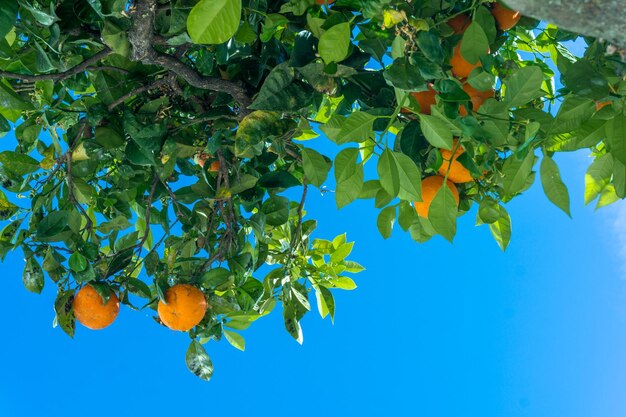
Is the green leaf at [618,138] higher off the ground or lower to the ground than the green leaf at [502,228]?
higher

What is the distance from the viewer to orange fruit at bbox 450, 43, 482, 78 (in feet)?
2.93

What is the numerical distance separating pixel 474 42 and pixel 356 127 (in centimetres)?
15

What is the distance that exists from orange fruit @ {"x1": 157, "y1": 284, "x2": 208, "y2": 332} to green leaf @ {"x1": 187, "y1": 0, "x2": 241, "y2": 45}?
1.80 ft

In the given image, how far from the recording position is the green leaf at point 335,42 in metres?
0.76

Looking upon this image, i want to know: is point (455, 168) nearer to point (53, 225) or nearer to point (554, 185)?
point (554, 185)

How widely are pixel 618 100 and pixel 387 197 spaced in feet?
1.16

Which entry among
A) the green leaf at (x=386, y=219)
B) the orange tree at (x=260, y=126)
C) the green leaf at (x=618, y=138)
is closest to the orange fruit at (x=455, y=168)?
the orange tree at (x=260, y=126)

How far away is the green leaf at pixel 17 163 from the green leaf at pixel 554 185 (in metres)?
0.77

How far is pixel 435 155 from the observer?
921 mm

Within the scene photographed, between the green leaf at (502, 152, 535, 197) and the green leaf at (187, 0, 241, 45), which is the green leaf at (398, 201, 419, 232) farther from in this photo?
the green leaf at (187, 0, 241, 45)

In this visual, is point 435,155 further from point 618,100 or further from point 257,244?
point 257,244

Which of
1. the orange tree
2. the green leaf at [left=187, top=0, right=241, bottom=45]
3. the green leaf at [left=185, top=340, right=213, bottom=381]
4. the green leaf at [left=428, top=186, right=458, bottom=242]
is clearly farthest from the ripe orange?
the green leaf at [left=185, top=340, right=213, bottom=381]

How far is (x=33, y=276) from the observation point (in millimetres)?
1160

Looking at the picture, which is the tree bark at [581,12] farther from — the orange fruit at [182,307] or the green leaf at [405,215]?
the orange fruit at [182,307]
